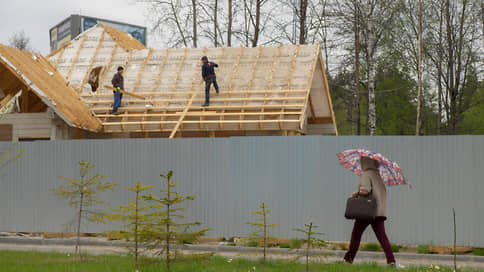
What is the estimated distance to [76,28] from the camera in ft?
276

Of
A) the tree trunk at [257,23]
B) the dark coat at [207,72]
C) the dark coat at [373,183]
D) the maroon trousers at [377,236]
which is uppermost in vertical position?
the tree trunk at [257,23]

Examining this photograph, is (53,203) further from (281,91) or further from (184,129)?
(281,91)

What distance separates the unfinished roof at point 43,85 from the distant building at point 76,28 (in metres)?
66.8

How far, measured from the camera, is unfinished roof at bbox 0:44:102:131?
51.5 feet

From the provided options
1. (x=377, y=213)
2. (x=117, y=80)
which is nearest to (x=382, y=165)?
(x=377, y=213)

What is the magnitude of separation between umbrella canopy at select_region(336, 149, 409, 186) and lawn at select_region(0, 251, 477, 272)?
1.30 m

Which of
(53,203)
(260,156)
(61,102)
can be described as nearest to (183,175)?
(260,156)

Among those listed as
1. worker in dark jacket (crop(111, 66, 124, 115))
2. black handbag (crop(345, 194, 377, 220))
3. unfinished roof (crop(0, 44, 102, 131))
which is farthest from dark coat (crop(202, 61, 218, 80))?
black handbag (crop(345, 194, 377, 220))

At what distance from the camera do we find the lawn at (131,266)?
7398mm

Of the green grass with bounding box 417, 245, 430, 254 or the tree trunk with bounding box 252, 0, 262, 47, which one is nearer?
the green grass with bounding box 417, 245, 430, 254

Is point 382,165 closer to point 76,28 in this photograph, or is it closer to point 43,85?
point 43,85

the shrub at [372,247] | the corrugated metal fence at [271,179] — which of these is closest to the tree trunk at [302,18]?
the corrugated metal fence at [271,179]

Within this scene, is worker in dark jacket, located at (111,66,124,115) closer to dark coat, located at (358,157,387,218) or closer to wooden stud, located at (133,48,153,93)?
wooden stud, located at (133,48,153,93)

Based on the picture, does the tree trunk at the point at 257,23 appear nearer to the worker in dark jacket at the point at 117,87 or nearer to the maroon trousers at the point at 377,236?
the worker in dark jacket at the point at 117,87
